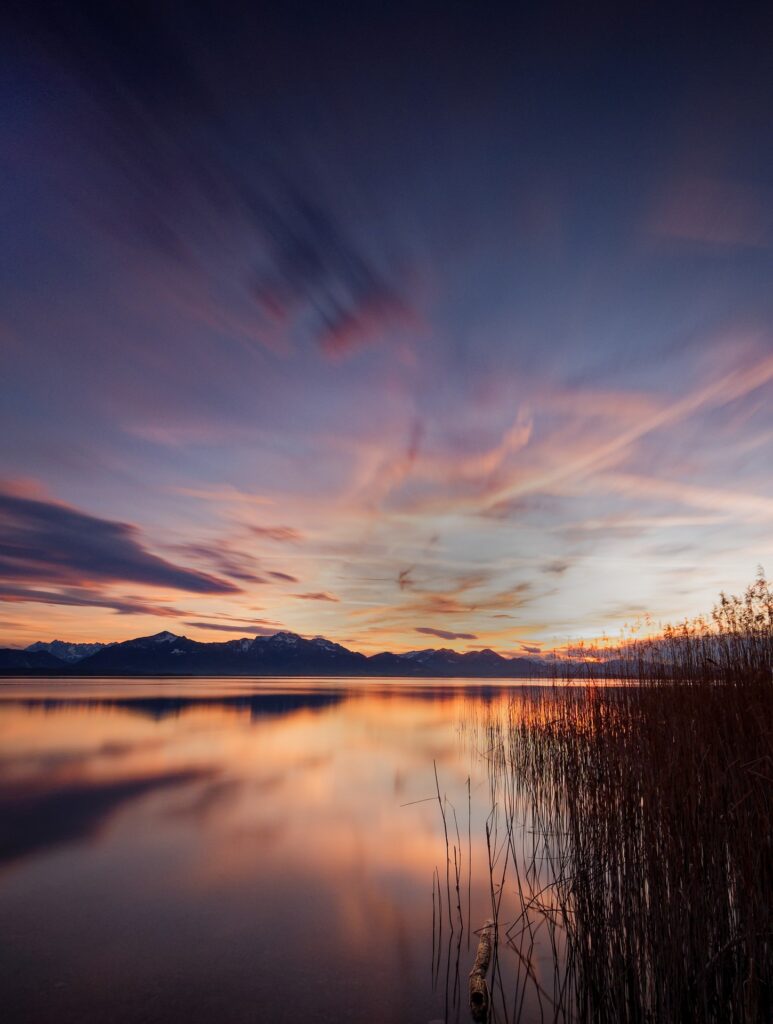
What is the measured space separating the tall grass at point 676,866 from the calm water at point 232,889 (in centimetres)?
92

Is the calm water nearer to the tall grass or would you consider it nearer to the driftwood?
the driftwood

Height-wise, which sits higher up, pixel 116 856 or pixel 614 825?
pixel 614 825

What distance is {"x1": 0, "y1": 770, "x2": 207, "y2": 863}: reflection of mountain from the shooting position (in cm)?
817

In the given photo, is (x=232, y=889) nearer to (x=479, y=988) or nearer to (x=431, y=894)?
(x=431, y=894)

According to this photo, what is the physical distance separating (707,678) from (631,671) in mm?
1895

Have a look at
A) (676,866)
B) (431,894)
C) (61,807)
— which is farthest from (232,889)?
(61,807)

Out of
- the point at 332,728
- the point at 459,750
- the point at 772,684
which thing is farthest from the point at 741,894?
the point at 332,728

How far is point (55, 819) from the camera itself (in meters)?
9.32

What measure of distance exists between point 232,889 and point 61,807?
233 inches

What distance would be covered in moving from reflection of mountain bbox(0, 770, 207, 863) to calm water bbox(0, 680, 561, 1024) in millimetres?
55

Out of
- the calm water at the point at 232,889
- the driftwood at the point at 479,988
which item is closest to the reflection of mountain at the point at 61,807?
the calm water at the point at 232,889

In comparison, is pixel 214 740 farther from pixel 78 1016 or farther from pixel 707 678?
pixel 707 678

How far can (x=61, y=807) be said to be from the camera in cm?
1014

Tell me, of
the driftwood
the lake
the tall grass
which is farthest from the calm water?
the tall grass
